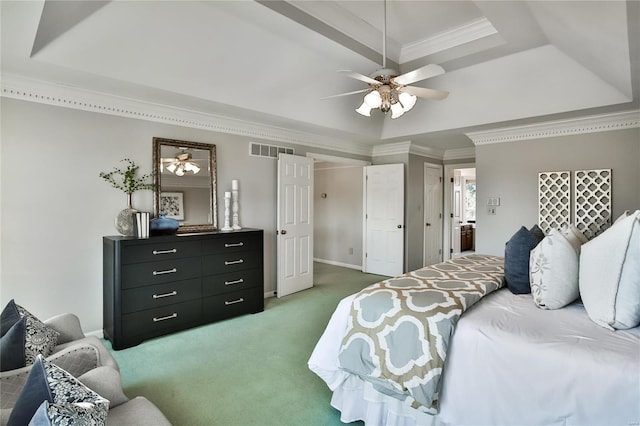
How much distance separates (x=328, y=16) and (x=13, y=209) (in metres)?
3.22

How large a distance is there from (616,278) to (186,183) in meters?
3.82

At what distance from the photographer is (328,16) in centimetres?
301

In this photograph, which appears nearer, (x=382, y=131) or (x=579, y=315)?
(x=579, y=315)

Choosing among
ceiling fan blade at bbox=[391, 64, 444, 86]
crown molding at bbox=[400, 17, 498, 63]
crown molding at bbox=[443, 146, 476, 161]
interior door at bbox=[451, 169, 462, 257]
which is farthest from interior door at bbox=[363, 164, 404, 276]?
ceiling fan blade at bbox=[391, 64, 444, 86]

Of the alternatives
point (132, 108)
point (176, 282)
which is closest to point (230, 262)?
point (176, 282)

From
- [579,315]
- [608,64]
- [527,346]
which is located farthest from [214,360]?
[608,64]

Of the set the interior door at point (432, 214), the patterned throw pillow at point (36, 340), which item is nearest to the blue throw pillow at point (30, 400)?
the patterned throw pillow at point (36, 340)

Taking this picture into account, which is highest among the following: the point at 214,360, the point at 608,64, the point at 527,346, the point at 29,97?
the point at 608,64

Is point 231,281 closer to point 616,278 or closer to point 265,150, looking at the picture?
point 265,150

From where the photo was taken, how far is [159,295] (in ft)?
10.7

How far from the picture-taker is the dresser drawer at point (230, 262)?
11.8 ft

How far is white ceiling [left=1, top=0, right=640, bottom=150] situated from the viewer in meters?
2.43

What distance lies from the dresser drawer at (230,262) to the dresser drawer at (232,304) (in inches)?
11.1

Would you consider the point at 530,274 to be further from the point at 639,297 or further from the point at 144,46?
the point at 144,46
